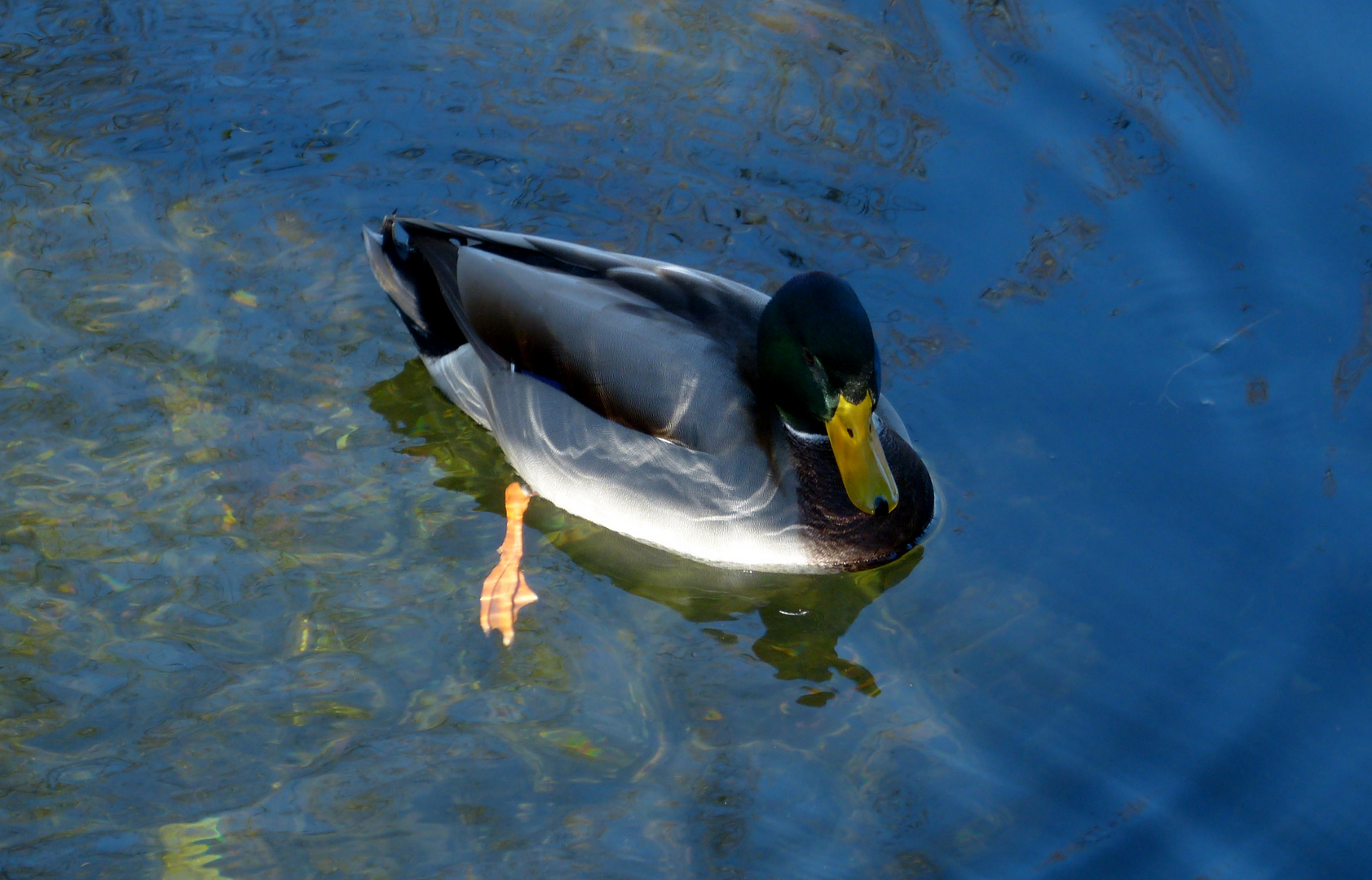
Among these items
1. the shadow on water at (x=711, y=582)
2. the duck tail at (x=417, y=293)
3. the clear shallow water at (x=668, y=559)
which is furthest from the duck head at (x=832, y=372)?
the duck tail at (x=417, y=293)

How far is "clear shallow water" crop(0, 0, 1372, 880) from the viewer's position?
4.35 meters

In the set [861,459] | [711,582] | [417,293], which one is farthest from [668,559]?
[417,293]

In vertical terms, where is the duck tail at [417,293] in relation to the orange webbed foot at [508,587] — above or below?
above

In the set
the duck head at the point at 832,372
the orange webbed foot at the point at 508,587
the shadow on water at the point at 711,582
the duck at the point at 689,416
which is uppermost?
the duck head at the point at 832,372

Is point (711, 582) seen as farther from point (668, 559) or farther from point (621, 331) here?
point (621, 331)

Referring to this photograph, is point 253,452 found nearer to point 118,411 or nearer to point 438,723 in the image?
point 118,411

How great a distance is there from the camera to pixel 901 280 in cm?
626

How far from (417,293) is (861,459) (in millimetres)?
2121

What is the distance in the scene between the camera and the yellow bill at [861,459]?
4848mm

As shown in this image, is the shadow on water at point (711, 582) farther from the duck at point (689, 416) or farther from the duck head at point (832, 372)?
the duck head at point (832, 372)

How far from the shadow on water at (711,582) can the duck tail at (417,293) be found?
0.37 meters

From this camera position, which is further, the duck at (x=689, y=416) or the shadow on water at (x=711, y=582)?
the shadow on water at (x=711, y=582)

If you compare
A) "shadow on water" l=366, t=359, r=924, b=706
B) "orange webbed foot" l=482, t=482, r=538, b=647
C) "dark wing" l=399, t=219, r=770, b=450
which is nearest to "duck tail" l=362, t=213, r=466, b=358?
"dark wing" l=399, t=219, r=770, b=450

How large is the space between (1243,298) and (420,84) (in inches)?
167
